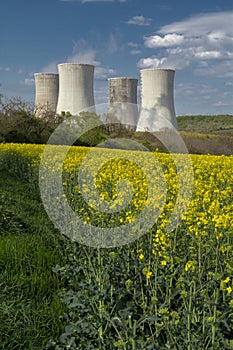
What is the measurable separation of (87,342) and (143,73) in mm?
19204

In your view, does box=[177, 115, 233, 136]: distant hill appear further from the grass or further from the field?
the field

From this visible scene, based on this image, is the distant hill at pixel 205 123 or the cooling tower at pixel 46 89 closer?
the cooling tower at pixel 46 89

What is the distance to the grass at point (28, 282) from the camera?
2623 mm

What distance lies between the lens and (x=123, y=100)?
79.0 ft

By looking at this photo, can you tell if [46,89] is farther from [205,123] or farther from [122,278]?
[205,123]

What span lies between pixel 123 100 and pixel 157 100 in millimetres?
4185

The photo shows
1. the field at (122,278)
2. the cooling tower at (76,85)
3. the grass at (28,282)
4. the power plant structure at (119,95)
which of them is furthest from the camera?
the power plant structure at (119,95)

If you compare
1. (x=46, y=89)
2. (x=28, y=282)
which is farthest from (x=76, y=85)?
(x=28, y=282)

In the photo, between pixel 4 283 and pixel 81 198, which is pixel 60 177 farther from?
pixel 4 283

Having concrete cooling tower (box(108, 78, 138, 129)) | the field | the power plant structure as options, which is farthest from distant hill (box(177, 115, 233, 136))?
the field

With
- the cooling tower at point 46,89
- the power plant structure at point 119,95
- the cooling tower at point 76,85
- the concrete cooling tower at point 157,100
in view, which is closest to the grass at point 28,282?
the cooling tower at point 76,85

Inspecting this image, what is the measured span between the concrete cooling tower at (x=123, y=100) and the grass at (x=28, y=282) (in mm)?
18871

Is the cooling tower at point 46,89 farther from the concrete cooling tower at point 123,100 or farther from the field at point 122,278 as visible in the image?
the field at point 122,278

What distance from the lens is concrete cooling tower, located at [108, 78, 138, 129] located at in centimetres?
2386
